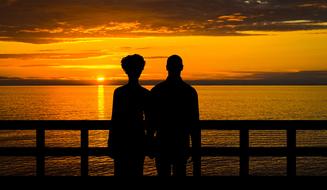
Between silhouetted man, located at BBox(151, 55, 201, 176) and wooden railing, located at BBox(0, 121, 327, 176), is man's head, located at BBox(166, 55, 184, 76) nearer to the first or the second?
silhouetted man, located at BBox(151, 55, 201, 176)

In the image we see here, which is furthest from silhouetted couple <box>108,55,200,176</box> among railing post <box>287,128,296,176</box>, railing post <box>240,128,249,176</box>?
railing post <box>287,128,296,176</box>

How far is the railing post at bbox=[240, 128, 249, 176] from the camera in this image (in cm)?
667

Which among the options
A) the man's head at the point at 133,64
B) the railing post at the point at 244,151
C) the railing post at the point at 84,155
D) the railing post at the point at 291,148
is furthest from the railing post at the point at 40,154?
the railing post at the point at 291,148

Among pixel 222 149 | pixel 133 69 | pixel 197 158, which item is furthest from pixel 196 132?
pixel 133 69

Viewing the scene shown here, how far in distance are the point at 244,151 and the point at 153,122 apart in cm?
A: 152

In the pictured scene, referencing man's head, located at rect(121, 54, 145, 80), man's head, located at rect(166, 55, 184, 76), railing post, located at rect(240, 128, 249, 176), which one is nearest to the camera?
man's head, located at rect(121, 54, 145, 80)

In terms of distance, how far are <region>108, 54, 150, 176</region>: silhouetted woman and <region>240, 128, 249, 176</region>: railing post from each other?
166cm

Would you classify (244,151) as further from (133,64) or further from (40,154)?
(40,154)

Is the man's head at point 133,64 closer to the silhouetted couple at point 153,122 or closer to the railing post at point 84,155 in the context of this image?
the silhouetted couple at point 153,122

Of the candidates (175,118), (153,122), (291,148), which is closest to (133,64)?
(153,122)

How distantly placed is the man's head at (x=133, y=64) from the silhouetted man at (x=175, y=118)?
1.83 ft

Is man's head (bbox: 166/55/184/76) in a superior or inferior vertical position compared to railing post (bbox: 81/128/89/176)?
superior

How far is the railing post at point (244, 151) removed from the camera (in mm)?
6672

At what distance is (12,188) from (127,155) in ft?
4.39
